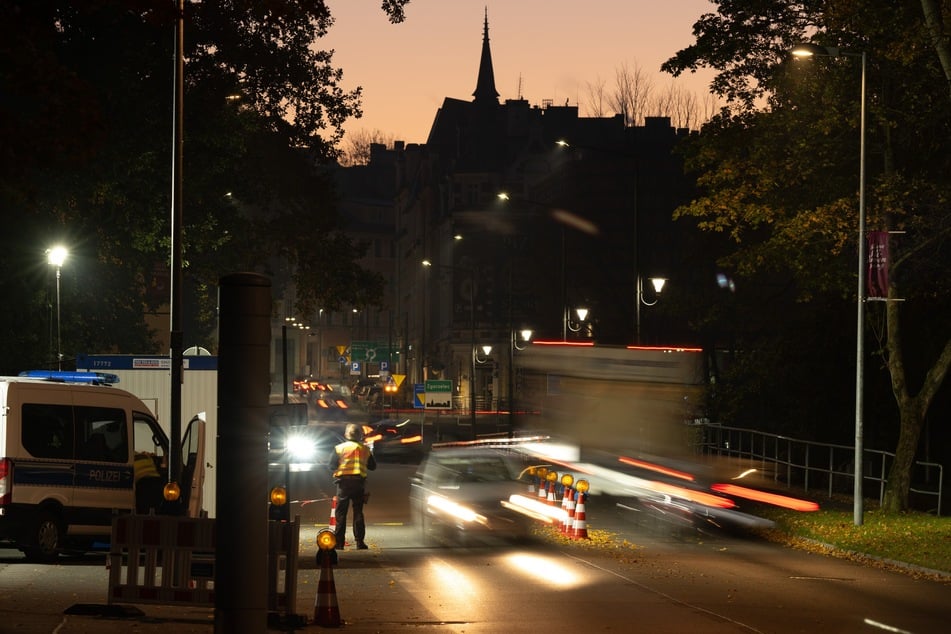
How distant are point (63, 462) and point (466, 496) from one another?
247 inches

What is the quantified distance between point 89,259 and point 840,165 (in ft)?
69.9

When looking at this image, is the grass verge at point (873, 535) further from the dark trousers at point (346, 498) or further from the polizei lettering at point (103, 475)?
the polizei lettering at point (103, 475)

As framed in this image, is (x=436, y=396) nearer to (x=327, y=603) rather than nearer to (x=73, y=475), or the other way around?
(x=73, y=475)

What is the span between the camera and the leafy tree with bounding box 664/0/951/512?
1121 inches

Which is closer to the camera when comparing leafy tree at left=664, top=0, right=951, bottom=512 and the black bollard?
the black bollard

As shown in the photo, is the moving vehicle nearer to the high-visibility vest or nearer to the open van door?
the high-visibility vest

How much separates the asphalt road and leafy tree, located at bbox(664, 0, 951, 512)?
22.7ft

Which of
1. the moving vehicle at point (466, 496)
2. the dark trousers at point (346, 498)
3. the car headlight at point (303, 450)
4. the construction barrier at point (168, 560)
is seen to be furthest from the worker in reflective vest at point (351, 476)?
the car headlight at point (303, 450)

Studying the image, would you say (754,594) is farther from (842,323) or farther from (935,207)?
(842,323)

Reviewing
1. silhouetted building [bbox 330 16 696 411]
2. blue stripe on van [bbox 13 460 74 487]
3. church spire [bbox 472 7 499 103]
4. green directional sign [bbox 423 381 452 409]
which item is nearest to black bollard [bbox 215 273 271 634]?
blue stripe on van [bbox 13 460 74 487]

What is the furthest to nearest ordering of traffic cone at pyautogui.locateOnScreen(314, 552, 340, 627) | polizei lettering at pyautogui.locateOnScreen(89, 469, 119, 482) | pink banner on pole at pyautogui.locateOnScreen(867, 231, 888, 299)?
pink banner on pole at pyautogui.locateOnScreen(867, 231, 888, 299)
polizei lettering at pyautogui.locateOnScreen(89, 469, 119, 482)
traffic cone at pyautogui.locateOnScreen(314, 552, 340, 627)

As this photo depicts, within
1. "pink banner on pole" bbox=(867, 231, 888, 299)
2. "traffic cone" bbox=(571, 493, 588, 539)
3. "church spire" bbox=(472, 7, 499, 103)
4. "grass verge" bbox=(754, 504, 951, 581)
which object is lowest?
"grass verge" bbox=(754, 504, 951, 581)

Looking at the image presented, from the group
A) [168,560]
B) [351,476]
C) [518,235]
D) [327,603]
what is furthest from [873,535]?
[518,235]

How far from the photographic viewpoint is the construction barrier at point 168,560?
13.7 meters
